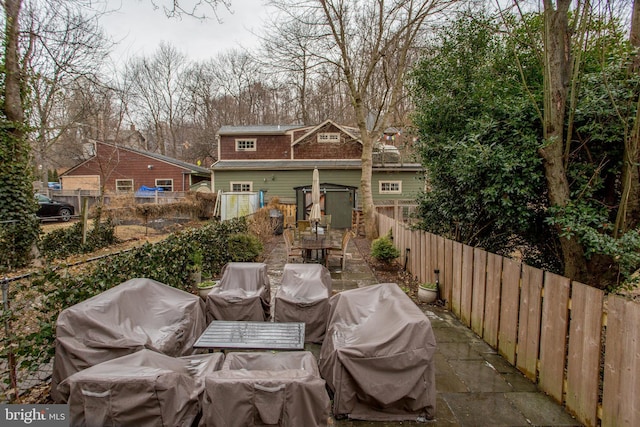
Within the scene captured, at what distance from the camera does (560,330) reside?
3.32 metres

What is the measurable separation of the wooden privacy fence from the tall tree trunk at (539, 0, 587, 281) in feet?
1.84

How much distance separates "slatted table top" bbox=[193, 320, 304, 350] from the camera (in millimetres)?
3588

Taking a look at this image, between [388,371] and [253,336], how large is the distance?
5.50ft

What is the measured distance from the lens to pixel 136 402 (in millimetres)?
2285

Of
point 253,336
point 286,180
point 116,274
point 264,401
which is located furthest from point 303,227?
point 264,401

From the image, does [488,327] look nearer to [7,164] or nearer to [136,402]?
[136,402]

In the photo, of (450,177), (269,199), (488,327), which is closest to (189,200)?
(269,199)

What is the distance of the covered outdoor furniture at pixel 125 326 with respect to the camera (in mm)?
3041

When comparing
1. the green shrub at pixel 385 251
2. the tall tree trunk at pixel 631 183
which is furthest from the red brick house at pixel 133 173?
the tall tree trunk at pixel 631 183

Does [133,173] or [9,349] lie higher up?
[133,173]

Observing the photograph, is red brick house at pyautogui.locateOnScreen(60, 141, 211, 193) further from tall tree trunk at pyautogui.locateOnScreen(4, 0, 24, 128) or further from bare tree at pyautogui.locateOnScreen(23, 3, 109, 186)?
tall tree trunk at pyautogui.locateOnScreen(4, 0, 24, 128)

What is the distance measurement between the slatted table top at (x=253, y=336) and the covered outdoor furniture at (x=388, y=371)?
0.65 m

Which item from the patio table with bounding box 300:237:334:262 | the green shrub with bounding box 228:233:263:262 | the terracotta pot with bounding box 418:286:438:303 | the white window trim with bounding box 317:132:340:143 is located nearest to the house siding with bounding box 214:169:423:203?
the white window trim with bounding box 317:132:340:143

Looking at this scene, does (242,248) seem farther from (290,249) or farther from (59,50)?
(59,50)
